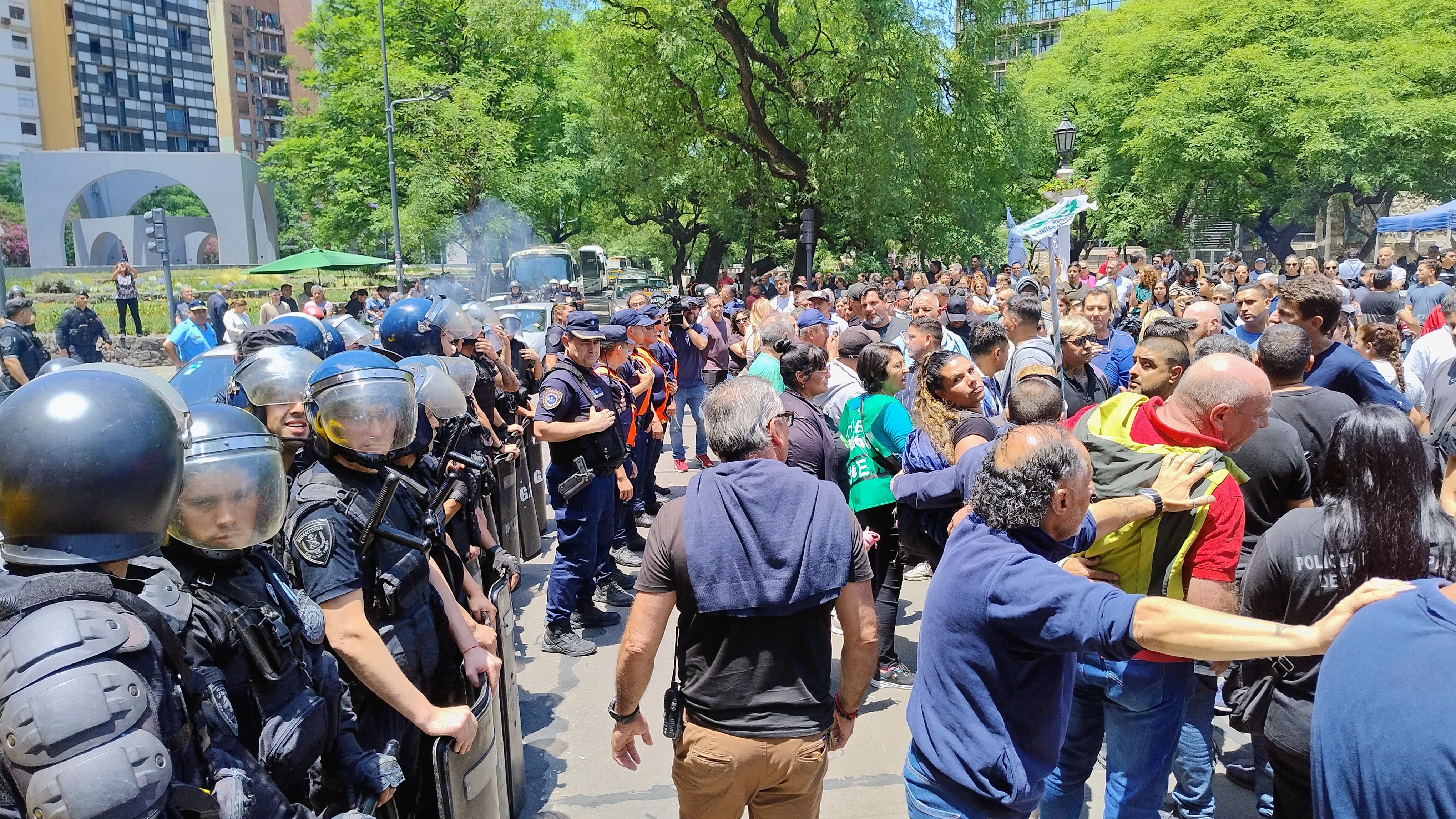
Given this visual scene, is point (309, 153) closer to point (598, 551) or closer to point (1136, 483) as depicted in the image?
point (598, 551)

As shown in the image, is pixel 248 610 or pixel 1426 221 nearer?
pixel 248 610

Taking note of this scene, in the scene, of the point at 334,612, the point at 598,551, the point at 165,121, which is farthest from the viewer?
the point at 165,121

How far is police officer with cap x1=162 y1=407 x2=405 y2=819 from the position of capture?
1864 mm

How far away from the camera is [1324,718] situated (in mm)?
1669

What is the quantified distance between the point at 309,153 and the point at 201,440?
1464 inches

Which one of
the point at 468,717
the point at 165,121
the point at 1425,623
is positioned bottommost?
the point at 468,717

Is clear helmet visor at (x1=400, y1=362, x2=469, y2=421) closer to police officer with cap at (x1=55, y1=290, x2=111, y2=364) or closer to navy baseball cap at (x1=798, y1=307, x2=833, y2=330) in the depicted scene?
navy baseball cap at (x1=798, y1=307, x2=833, y2=330)

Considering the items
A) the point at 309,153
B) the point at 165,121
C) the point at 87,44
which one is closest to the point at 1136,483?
the point at 309,153

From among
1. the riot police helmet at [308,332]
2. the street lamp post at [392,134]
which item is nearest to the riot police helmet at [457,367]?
the riot police helmet at [308,332]

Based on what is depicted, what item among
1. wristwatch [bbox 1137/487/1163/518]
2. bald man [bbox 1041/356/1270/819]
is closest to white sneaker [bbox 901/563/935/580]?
bald man [bbox 1041/356/1270/819]

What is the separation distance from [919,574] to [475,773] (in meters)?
4.61

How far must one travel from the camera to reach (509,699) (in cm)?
362

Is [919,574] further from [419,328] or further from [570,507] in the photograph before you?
[419,328]

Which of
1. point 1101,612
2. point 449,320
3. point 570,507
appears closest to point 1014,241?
point 570,507
